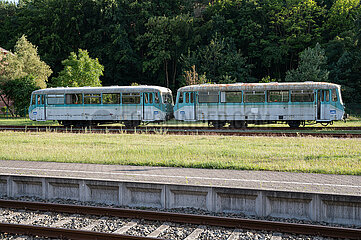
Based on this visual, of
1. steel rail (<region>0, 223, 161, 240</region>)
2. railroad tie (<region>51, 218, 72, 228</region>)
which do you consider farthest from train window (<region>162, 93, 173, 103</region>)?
steel rail (<region>0, 223, 161, 240</region>)

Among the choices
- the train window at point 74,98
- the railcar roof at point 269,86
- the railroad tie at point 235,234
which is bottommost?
the railroad tie at point 235,234

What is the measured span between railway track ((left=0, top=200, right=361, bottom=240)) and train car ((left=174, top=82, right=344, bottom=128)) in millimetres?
21061

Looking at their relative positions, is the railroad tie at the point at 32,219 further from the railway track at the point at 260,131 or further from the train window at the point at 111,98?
the train window at the point at 111,98

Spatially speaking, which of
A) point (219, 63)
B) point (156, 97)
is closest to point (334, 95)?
point (156, 97)

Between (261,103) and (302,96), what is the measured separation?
9.98ft

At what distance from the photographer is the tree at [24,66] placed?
5319cm

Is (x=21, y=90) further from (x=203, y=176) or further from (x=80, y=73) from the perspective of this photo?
(x=203, y=176)

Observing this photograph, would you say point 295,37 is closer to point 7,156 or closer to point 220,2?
point 220,2

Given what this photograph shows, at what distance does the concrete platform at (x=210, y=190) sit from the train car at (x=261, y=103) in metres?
17.3

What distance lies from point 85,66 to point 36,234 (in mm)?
43305

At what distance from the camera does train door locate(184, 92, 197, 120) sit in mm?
29672

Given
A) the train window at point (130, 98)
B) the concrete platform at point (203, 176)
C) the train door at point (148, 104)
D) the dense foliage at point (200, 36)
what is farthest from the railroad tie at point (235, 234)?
the dense foliage at point (200, 36)

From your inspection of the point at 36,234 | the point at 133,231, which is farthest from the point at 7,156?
the point at 133,231

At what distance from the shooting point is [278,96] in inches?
1096
